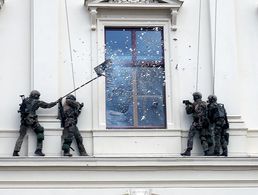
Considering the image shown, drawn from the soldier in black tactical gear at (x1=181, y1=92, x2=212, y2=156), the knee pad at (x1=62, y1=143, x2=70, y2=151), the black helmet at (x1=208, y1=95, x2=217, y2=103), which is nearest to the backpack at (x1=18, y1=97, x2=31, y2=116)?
the knee pad at (x1=62, y1=143, x2=70, y2=151)

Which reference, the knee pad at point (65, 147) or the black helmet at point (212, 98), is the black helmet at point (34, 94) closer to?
the knee pad at point (65, 147)

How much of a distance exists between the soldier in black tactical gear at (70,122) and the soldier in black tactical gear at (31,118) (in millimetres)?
216

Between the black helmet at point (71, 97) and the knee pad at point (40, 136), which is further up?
the black helmet at point (71, 97)

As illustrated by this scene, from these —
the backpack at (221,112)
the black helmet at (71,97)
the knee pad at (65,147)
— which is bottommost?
the knee pad at (65,147)

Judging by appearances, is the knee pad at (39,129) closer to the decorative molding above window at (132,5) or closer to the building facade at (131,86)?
the building facade at (131,86)

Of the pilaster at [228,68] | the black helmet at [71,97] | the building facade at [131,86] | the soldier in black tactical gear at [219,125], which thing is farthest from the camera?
the pilaster at [228,68]

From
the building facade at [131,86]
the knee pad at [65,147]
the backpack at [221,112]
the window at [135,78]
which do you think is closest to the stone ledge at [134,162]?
the building facade at [131,86]

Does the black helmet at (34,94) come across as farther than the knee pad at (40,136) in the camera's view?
Yes

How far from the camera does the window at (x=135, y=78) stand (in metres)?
14.4

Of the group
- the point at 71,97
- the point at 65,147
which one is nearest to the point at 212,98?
the point at 71,97

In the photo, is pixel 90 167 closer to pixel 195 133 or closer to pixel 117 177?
pixel 117 177

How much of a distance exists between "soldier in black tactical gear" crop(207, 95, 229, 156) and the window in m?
0.88

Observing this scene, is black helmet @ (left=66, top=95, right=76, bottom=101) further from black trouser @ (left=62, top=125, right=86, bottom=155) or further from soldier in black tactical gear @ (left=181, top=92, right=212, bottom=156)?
soldier in black tactical gear @ (left=181, top=92, right=212, bottom=156)

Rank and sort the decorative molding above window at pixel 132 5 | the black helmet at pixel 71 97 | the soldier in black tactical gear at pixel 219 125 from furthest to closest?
1. the decorative molding above window at pixel 132 5
2. the black helmet at pixel 71 97
3. the soldier in black tactical gear at pixel 219 125
